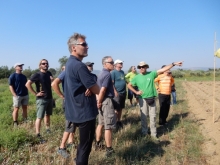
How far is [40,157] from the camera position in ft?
11.9

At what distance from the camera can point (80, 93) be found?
2615 millimetres

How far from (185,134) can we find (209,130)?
2.85ft

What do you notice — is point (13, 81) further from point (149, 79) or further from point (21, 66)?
point (149, 79)

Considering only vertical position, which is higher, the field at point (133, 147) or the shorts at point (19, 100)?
the shorts at point (19, 100)

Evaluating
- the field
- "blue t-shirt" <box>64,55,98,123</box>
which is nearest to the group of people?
"blue t-shirt" <box>64,55,98,123</box>

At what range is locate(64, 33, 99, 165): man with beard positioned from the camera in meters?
2.54

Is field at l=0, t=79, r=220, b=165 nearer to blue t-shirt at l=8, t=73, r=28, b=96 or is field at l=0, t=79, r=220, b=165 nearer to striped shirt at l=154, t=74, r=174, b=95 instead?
blue t-shirt at l=8, t=73, r=28, b=96

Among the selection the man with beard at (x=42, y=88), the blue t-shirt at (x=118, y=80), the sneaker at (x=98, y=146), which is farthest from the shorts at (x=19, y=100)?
the sneaker at (x=98, y=146)

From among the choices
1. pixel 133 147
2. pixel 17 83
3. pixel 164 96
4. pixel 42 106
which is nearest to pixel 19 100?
pixel 17 83

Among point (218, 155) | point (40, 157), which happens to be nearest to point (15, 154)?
point (40, 157)

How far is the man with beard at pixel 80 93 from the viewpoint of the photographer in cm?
254

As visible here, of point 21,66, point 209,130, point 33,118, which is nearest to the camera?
point 209,130

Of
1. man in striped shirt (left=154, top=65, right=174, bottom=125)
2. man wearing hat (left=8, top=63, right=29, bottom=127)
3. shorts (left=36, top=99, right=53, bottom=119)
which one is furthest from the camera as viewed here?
man in striped shirt (left=154, top=65, right=174, bottom=125)

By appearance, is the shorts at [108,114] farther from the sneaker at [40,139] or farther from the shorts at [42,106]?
the shorts at [42,106]
